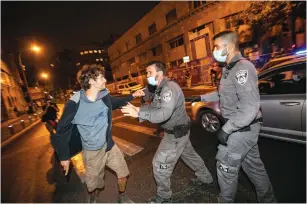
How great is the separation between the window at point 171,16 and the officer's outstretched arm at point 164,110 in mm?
27489

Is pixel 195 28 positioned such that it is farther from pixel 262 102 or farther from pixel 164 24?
pixel 262 102

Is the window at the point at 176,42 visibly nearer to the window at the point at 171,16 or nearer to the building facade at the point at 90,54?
the window at the point at 171,16

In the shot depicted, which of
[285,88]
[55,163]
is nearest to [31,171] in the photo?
[55,163]

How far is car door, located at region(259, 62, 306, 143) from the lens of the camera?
3691mm

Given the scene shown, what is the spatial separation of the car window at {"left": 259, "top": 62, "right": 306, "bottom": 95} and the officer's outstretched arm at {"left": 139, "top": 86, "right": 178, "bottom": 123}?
2643 mm

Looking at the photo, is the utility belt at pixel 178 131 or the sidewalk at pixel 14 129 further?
the sidewalk at pixel 14 129

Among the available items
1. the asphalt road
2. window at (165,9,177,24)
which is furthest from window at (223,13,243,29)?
the asphalt road

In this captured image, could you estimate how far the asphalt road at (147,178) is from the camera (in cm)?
310

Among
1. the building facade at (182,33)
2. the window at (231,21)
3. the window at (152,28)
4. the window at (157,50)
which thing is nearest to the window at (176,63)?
the building facade at (182,33)

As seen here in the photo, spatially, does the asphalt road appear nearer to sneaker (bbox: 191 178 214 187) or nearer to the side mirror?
sneaker (bbox: 191 178 214 187)

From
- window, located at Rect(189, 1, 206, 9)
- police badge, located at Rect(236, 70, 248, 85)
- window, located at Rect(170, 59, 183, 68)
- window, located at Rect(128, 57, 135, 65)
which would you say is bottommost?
police badge, located at Rect(236, 70, 248, 85)

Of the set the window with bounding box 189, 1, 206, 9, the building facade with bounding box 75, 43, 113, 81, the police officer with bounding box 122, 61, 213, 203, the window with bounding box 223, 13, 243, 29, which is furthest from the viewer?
the building facade with bounding box 75, 43, 113, 81

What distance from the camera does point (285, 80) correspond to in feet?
13.3

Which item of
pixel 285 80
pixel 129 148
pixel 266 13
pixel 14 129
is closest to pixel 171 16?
pixel 266 13
